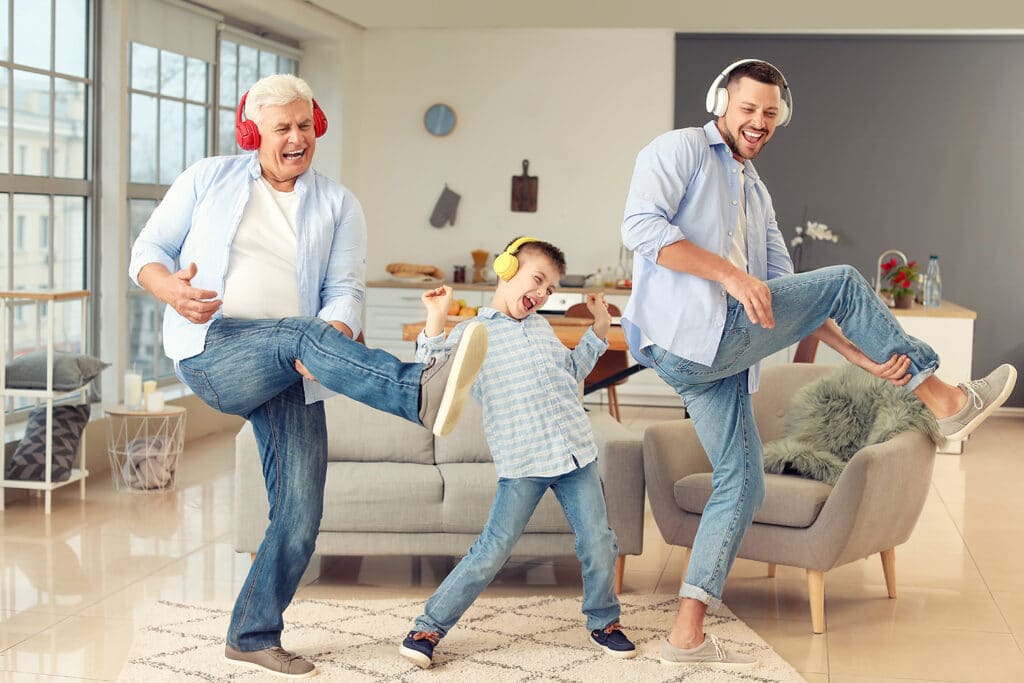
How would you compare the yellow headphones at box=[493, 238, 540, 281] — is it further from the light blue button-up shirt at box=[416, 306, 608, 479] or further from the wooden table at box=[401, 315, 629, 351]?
the wooden table at box=[401, 315, 629, 351]

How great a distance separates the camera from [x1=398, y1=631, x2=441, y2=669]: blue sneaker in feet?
10.6

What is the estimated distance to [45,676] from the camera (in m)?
3.19

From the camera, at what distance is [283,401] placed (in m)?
3.06

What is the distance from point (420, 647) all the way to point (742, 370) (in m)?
1.15

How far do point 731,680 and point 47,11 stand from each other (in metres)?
4.70

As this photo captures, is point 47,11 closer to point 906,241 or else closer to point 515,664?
point 515,664

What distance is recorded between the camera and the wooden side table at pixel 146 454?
18.4ft

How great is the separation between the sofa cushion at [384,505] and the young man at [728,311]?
991 millimetres

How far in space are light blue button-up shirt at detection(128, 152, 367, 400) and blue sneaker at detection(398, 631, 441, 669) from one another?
2.40ft

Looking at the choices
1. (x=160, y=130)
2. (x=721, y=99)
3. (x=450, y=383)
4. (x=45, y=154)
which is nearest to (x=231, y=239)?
(x=450, y=383)

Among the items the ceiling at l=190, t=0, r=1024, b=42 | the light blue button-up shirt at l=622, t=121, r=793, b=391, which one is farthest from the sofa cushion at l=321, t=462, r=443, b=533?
the ceiling at l=190, t=0, r=1024, b=42

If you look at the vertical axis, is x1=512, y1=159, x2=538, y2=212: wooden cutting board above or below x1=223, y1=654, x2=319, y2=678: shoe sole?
above

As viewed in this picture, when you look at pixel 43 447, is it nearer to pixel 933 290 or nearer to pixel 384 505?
pixel 384 505

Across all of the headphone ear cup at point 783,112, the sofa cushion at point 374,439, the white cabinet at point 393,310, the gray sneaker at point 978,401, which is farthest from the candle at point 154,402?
the gray sneaker at point 978,401
